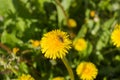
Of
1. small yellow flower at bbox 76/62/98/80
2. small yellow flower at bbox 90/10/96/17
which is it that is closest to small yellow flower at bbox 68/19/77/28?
small yellow flower at bbox 90/10/96/17

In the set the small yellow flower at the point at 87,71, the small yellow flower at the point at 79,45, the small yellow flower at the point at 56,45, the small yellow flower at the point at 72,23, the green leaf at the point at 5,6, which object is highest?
the green leaf at the point at 5,6

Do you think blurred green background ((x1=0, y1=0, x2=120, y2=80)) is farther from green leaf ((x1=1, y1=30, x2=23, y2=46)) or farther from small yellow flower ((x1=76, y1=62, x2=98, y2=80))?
small yellow flower ((x1=76, y1=62, x2=98, y2=80))

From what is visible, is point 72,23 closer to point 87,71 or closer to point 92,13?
point 92,13

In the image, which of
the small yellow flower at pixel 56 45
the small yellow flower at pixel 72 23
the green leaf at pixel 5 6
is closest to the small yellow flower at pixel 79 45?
the small yellow flower at pixel 72 23

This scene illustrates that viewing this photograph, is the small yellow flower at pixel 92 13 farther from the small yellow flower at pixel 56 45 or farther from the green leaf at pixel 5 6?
the small yellow flower at pixel 56 45

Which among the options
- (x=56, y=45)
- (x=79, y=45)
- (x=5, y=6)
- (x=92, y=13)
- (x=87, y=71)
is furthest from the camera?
(x=92, y=13)

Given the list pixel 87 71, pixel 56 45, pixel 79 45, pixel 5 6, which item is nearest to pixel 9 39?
pixel 5 6
